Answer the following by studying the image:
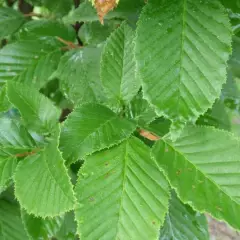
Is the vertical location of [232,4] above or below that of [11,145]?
above

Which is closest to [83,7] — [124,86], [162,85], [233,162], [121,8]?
[121,8]

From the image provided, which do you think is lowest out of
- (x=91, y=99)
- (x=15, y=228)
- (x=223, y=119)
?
(x=15, y=228)

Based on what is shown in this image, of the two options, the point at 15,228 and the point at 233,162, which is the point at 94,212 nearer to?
the point at 233,162

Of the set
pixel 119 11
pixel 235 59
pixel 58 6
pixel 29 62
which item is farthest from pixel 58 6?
pixel 235 59

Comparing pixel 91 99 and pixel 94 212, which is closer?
pixel 94 212

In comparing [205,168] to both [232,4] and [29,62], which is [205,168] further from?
[29,62]
